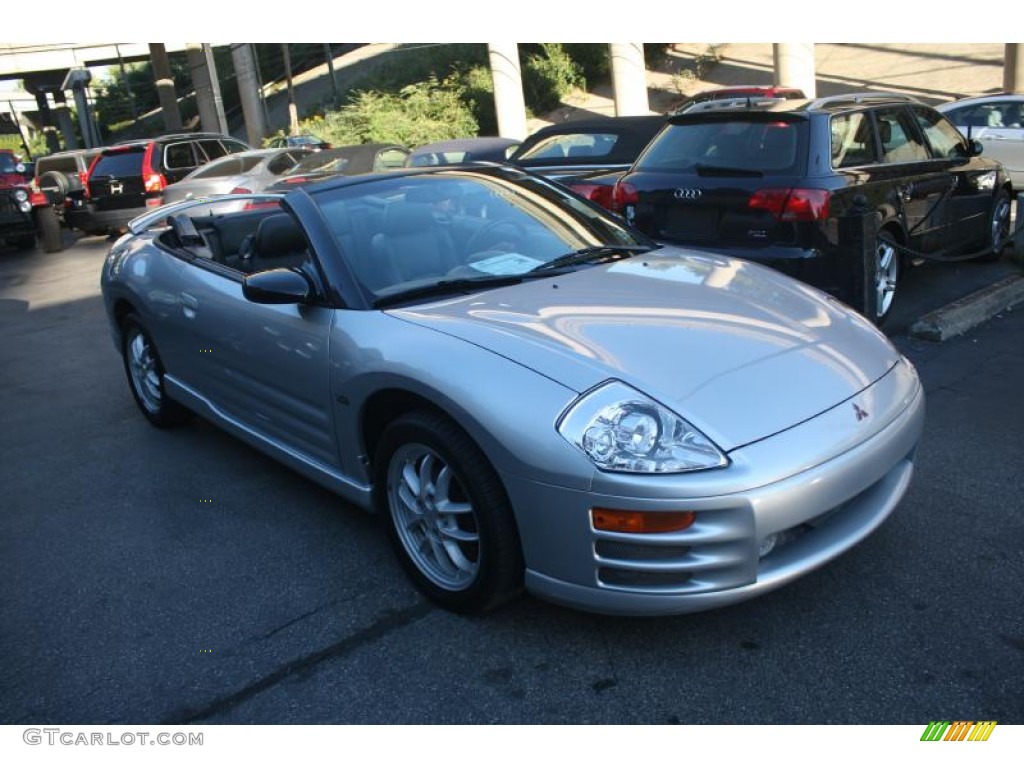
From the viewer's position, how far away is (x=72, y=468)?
15.7 feet

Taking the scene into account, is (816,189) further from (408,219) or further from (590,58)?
(590,58)

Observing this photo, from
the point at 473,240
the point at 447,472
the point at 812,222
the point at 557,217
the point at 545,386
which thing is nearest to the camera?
the point at 545,386

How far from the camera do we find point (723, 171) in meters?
5.89

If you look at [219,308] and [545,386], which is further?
[219,308]

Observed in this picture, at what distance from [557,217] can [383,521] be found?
1.63 m

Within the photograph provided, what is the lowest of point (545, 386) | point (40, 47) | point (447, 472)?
point (447, 472)

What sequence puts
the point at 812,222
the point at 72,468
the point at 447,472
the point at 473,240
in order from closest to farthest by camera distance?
the point at 447,472 → the point at 473,240 → the point at 72,468 → the point at 812,222

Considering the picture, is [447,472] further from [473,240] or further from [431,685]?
[473,240]

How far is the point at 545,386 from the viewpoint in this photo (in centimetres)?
266

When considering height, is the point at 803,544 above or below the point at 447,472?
below

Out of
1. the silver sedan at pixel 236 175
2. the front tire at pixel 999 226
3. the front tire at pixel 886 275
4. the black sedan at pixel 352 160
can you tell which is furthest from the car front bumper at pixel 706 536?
the silver sedan at pixel 236 175

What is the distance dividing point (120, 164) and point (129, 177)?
0.35 metres

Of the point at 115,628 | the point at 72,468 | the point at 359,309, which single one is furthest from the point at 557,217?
the point at 72,468
